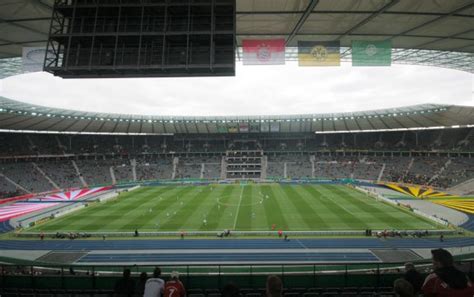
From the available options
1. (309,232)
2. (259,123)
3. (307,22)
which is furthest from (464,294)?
(259,123)

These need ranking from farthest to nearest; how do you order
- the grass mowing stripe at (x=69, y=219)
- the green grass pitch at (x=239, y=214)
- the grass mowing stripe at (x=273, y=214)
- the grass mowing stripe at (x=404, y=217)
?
the grass mowing stripe at (x=69, y=219) < the grass mowing stripe at (x=273, y=214) < the green grass pitch at (x=239, y=214) < the grass mowing stripe at (x=404, y=217)

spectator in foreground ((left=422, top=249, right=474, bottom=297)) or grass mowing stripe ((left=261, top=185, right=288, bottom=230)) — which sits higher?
spectator in foreground ((left=422, top=249, right=474, bottom=297))

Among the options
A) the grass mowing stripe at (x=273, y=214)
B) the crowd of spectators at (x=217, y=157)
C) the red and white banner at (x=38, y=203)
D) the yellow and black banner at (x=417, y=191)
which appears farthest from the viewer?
the crowd of spectators at (x=217, y=157)

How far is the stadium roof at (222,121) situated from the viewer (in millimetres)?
61531

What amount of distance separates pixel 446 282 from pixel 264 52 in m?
13.2

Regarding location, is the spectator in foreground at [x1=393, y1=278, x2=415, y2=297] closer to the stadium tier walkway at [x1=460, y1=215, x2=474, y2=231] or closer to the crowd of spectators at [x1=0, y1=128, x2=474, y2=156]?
the stadium tier walkway at [x1=460, y1=215, x2=474, y2=231]

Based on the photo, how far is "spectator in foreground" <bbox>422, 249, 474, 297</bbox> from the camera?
4207mm

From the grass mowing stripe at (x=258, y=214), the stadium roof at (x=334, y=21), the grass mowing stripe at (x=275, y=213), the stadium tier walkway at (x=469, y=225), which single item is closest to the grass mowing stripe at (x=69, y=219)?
the grass mowing stripe at (x=258, y=214)

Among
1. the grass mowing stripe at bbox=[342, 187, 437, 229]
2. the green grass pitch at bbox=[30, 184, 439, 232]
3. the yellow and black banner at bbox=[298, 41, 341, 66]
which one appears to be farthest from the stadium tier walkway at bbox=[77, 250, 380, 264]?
the yellow and black banner at bbox=[298, 41, 341, 66]

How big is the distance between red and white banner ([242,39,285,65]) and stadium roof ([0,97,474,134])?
182 ft

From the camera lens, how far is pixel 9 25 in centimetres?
1542

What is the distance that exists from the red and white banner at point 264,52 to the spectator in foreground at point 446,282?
39.9 feet

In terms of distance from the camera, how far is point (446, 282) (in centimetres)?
429

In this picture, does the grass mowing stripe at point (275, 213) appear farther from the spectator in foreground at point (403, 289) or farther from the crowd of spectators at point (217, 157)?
the crowd of spectators at point (217, 157)
